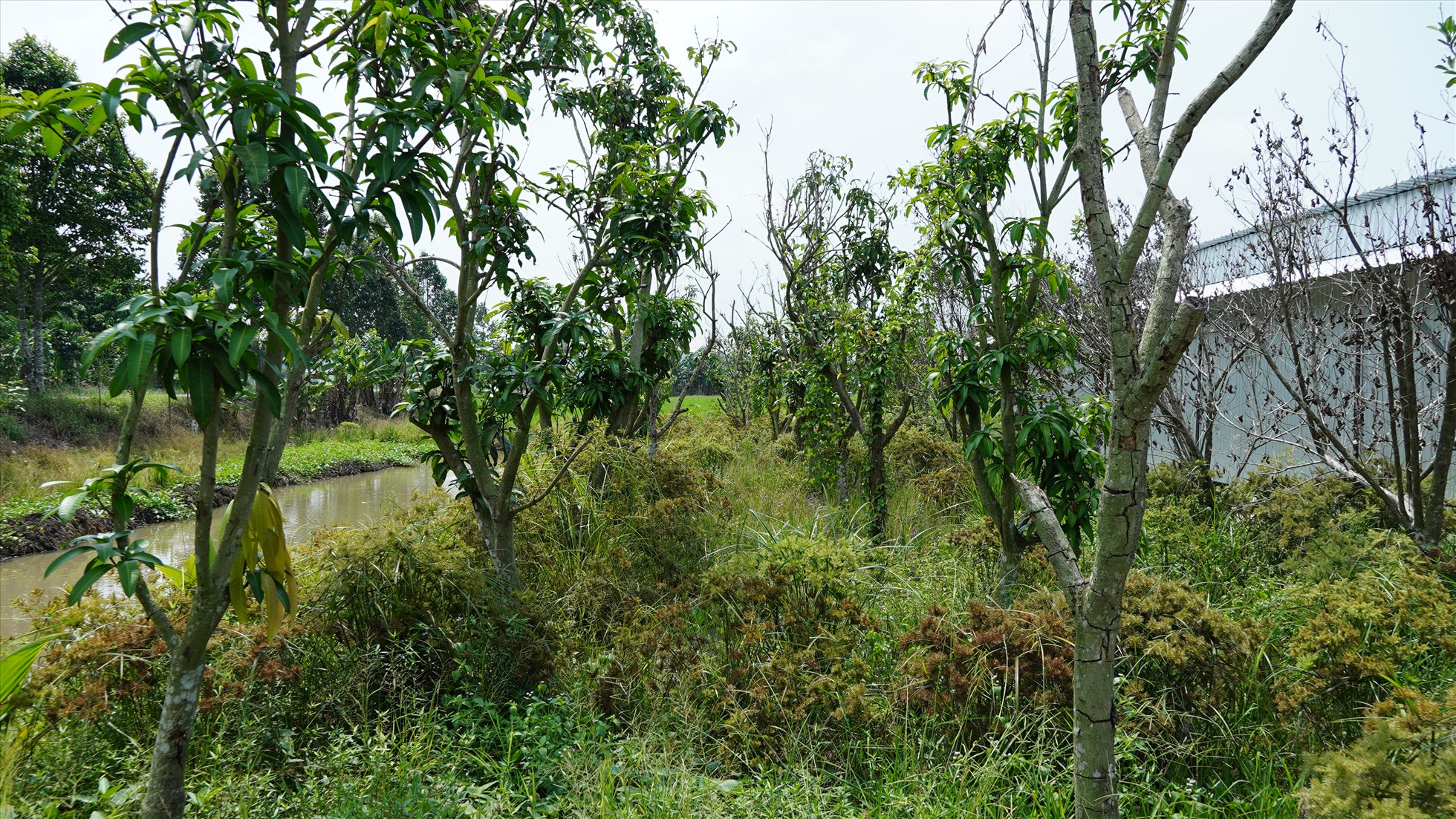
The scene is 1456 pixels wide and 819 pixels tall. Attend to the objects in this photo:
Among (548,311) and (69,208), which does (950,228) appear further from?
(69,208)

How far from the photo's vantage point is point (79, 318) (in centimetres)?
2303

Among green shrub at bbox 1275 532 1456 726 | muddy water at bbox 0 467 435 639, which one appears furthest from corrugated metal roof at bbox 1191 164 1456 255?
muddy water at bbox 0 467 435 639

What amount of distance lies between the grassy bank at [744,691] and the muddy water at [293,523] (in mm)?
751

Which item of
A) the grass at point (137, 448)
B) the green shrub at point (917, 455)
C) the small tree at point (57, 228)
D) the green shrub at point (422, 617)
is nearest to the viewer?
the green shrub at point (422, 617)

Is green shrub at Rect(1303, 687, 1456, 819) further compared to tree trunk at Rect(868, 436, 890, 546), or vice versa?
tree trunk at Rect(868, 436, 890, 546)

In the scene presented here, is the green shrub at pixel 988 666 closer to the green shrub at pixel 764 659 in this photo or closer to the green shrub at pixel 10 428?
the green shrub at pixel 764 659

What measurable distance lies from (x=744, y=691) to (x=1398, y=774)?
203 centimetres

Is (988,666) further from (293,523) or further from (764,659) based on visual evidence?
(293,523)

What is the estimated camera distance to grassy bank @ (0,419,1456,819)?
94.3 inches

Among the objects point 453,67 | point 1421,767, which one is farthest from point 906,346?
point 1421,767

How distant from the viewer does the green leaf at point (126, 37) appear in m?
1.91

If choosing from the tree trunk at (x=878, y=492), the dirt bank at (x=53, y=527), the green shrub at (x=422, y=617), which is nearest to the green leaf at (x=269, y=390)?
the green shrub at (x=422, y=617)

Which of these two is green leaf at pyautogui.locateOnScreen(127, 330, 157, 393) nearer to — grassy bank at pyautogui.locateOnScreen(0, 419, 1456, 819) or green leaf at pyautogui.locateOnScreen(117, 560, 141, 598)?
green leaf at pyautogui.locateOnScreen(117, 560, 141, 598)

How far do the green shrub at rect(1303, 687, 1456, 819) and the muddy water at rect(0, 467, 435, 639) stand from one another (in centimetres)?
310
